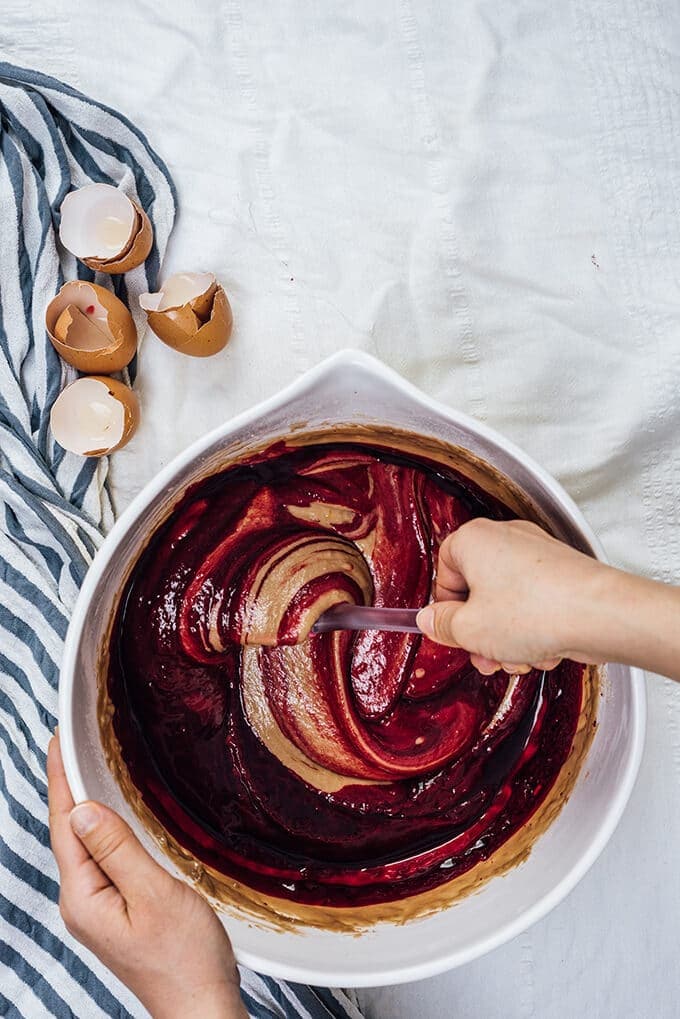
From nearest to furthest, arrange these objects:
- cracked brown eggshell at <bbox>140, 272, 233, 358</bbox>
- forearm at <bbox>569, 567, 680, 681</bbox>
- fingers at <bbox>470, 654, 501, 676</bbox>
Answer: forearm at <bbox>569, 567, 680, 681</bbox> < fingers at <bbox>470, 654, 501, 676</bbox> < cracked brown eggshell at <bbox>140, 272, 233, 358</bbox>

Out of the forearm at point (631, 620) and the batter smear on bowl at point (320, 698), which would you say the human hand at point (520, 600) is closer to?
the forearm at point (631, 620)

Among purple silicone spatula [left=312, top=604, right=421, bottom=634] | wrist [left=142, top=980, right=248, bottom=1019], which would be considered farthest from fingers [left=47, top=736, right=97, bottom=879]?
purple silicone spatula [left=312, top=604, right=421, bottom=634]

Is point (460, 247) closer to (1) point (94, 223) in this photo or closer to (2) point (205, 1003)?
(1) point (94, 223)

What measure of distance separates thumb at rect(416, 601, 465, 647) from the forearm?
0.29 feet

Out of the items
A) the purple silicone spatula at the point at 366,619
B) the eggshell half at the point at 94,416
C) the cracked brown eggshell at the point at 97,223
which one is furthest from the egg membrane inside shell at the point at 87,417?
the purple silicone spatula at the point at 366,619

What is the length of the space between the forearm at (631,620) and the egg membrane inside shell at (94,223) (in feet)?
1.82

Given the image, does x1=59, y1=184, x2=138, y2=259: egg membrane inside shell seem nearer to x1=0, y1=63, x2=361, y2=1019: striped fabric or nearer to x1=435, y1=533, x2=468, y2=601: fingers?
x1=0, y1=63, x2=361, y2=1019: striped fabric

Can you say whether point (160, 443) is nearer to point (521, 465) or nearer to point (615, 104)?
point (521, 465)

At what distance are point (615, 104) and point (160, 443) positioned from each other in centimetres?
55

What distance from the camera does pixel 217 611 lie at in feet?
2.73

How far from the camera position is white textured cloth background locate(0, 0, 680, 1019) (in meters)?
0.92

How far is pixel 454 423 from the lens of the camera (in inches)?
27.6

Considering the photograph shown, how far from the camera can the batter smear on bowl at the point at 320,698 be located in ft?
2.69

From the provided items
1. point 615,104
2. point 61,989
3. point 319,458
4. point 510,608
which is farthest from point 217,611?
point 615,104
